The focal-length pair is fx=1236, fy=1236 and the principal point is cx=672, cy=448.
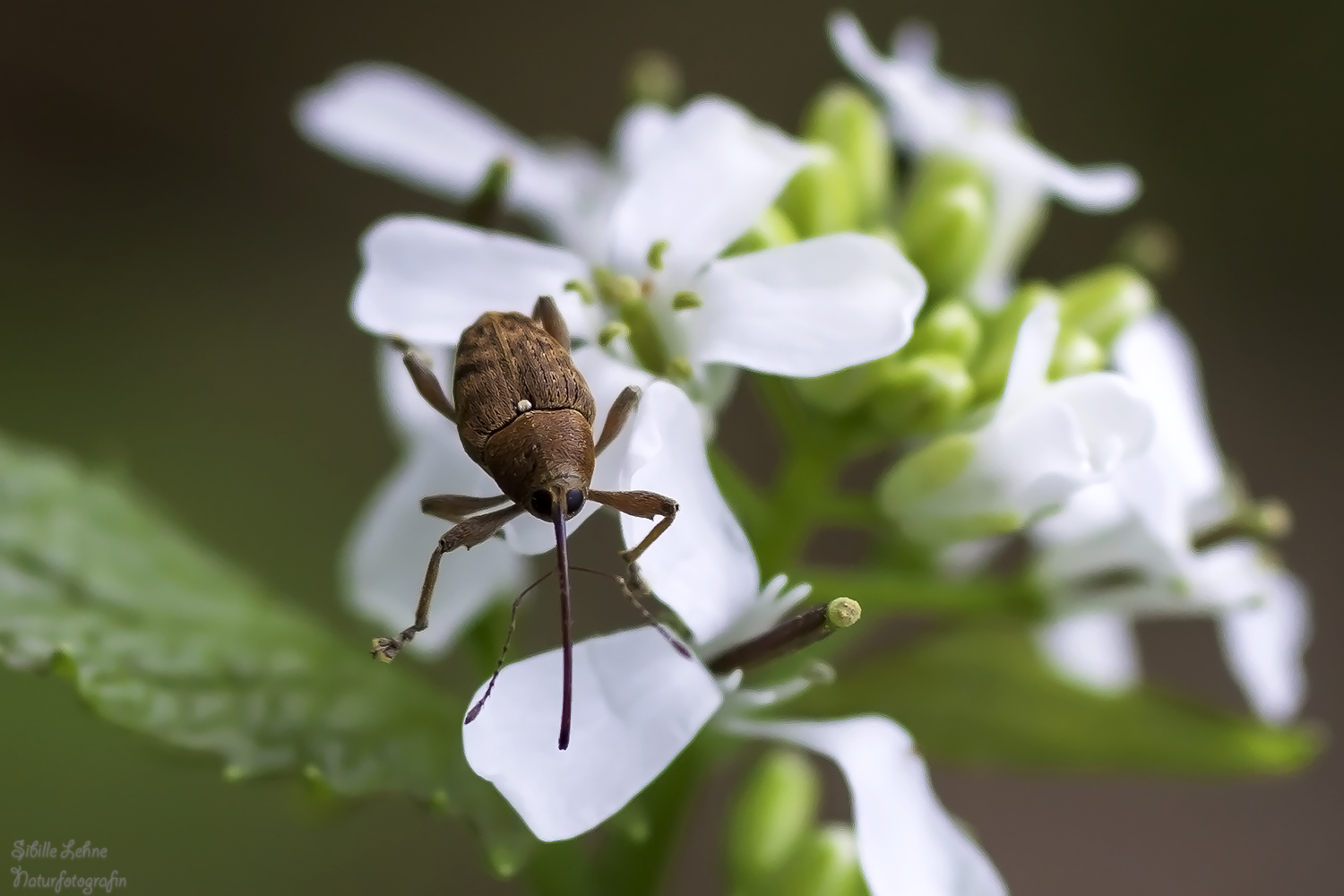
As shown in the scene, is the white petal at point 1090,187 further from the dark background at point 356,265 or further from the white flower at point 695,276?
the dark background at point 356,265

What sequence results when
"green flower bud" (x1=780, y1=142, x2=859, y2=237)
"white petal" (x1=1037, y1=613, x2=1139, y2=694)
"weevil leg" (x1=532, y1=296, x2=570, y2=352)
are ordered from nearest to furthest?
"weevil leg" (x1=532, y1=296, x2=570, y2=352)
"green flower bud" (x1=780, y1=142, x2=859, y2=237)
"white petal" (x1=1037, y1=613, x2=1139, y2=694)

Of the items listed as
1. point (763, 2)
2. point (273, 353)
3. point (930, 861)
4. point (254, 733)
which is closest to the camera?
point (930, 861)

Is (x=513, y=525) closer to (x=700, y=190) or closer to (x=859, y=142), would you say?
(x=700, y=190)

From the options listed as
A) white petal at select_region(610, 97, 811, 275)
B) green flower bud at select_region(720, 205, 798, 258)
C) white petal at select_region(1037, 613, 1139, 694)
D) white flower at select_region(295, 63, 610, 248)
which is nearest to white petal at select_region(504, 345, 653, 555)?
white petal at select_region(610, 97, 811, 275)

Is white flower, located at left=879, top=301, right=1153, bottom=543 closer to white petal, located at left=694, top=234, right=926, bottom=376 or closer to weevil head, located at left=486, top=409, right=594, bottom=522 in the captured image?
white petal, located at left=694, top=234, right=926, bottom=376

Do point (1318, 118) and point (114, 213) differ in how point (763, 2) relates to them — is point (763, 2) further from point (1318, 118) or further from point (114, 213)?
point (114, 213)

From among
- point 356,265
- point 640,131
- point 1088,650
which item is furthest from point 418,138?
point 356,265

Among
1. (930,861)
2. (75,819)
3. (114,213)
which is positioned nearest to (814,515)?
(930,861)
